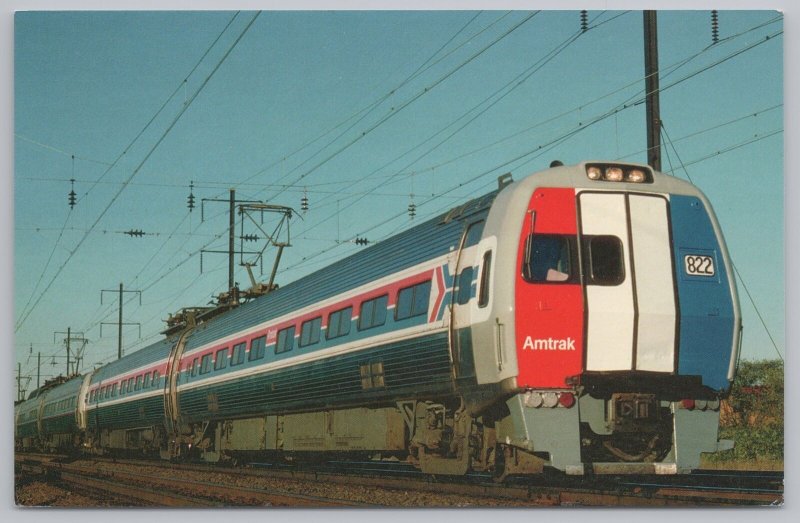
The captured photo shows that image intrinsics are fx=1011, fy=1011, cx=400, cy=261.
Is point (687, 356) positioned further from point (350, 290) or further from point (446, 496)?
point (350, 290)

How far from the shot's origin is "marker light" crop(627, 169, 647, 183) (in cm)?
999

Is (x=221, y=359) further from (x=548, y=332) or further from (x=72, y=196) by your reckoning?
(x=548, y=332)

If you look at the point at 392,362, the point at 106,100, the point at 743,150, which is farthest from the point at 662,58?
the point at 106,100

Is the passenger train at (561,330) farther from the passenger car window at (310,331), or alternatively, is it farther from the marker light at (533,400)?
the passenger car window at (310,331)

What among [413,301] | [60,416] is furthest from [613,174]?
[60,416]

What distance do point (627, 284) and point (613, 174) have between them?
119 centimetres

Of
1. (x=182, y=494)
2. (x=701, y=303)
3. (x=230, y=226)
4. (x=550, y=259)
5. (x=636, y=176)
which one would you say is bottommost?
(x=182, y=494)

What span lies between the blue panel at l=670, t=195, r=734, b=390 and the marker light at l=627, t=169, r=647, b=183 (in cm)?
37

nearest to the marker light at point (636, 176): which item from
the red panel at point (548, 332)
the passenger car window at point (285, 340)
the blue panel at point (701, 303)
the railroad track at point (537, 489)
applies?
the blue panel at point (701, 303)

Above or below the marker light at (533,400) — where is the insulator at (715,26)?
above

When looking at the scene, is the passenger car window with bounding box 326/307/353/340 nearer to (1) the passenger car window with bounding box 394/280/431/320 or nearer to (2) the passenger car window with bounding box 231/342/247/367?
(1) the passenger car window with bounding box 394/280/431/320

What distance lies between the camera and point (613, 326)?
9.36 m

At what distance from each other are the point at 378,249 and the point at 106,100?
3850 mm

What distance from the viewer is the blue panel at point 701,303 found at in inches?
374
